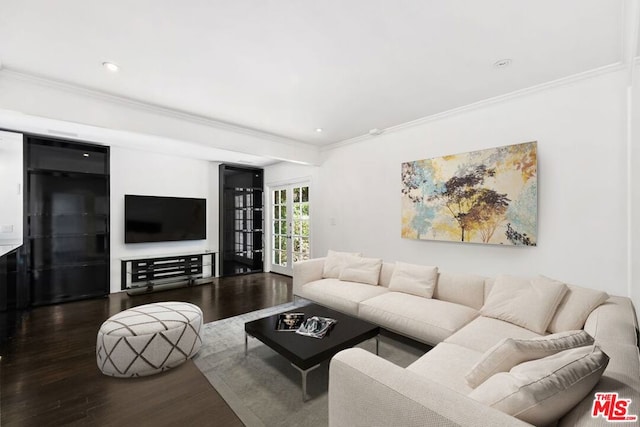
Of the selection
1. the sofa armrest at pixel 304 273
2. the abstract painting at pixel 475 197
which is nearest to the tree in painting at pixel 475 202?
the abstract painting at pixel 475 197

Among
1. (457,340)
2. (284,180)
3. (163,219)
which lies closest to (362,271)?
(457,340)

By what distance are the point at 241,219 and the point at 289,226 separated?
3.85ft

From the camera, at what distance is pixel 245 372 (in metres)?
2.26

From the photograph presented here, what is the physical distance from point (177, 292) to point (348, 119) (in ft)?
12.9

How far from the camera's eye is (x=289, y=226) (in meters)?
5.94

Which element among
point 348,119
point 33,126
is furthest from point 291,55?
point 33,126

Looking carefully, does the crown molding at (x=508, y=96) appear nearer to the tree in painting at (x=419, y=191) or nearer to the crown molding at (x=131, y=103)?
the tree in painting at (x=419, y=191)

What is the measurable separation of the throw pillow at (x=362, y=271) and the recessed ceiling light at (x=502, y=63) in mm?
2358

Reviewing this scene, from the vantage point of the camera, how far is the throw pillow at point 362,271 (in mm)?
3473

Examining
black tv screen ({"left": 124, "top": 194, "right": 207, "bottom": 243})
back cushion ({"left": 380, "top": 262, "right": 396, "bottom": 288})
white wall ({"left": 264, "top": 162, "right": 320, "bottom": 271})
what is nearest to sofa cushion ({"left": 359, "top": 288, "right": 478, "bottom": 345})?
back cushion ({"left": 380, "top": 262, "right": 396, "bottom": 288})

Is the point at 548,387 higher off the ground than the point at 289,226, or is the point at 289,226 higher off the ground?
the point at 289,226

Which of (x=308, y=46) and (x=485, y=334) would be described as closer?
(x=485, y=334)

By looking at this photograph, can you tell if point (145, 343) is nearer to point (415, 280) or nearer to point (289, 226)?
point (415, 280)

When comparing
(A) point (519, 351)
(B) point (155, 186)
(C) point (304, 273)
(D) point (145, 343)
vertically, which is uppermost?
(B) point (155, 186)
